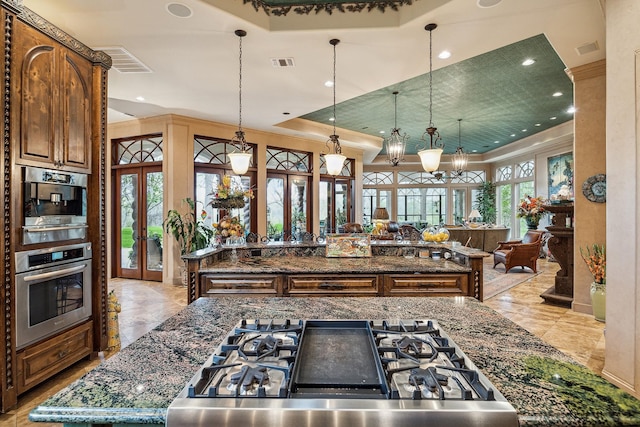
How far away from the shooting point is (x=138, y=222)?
254 inches

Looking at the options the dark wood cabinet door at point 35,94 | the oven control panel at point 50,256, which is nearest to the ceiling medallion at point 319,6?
the dark wood cabinet door at point 35,94

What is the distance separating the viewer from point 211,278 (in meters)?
2.87

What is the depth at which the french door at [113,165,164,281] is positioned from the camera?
250 inches

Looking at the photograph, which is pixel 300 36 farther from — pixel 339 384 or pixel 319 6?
pixel 339 384

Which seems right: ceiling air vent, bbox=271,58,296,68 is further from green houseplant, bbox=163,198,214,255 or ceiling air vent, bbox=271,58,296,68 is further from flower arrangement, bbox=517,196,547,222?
flower arrangement, bbox=517,196,547,222

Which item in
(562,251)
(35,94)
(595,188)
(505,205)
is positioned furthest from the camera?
(505,205)

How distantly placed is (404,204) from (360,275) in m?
10.6

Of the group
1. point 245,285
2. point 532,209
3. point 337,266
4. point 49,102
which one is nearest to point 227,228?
point 245,285

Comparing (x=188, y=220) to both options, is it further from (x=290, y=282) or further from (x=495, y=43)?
(x=495, y=43)

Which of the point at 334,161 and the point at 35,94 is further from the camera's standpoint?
the point at 334,161

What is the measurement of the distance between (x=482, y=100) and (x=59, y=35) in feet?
20.5

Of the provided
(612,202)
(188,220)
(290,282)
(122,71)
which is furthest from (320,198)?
(612,202)

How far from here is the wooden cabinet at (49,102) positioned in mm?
2312

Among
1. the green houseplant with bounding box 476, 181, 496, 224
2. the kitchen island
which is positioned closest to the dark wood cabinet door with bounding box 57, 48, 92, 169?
the kitchen island
